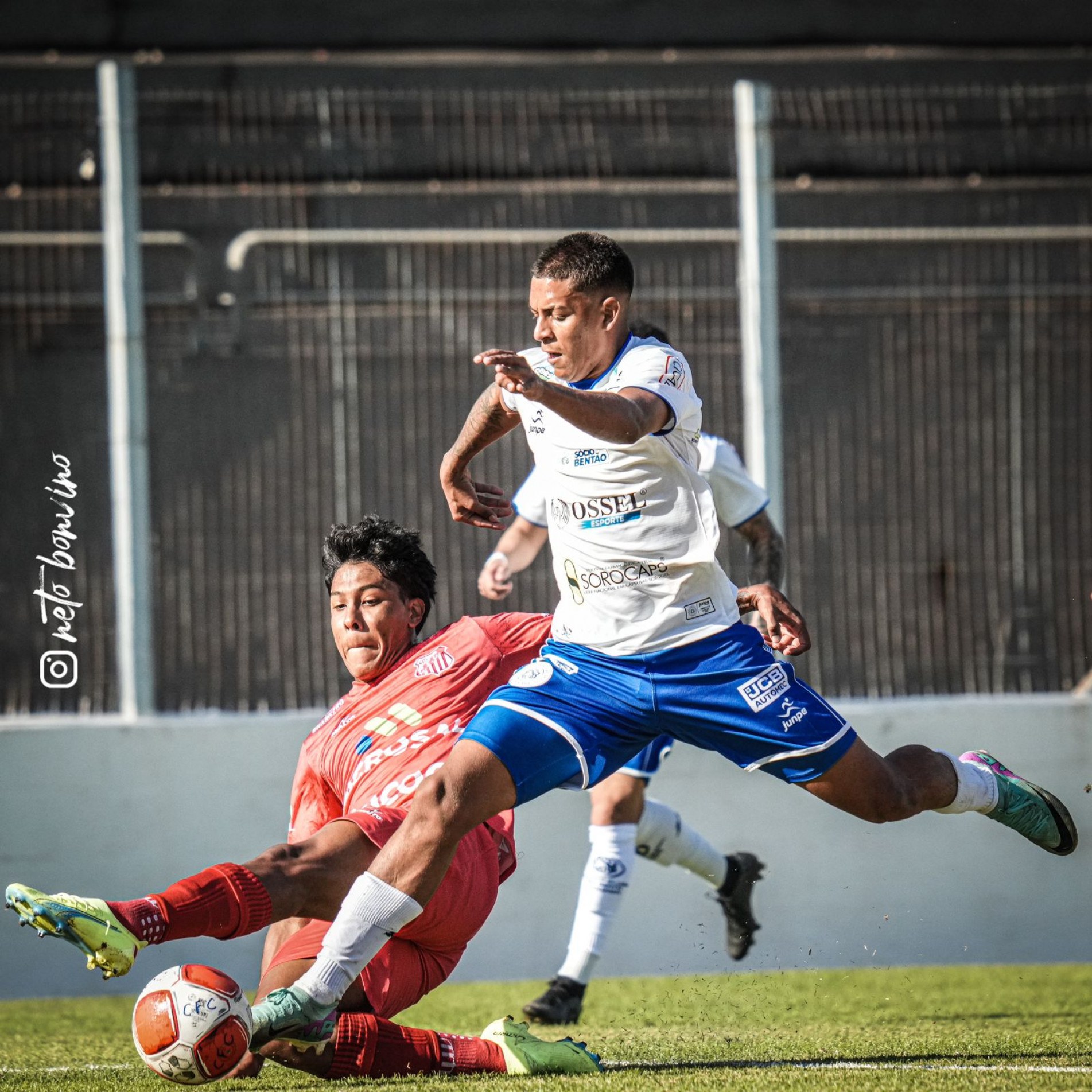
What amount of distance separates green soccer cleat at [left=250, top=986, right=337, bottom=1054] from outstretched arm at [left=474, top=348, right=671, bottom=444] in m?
1.37

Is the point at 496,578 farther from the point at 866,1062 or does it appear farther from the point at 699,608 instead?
the point at 866,1062

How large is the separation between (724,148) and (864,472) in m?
2.96

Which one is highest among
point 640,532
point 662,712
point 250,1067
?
point 640,532

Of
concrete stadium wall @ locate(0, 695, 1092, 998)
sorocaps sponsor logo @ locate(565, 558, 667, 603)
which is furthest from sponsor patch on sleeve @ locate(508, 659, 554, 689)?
concrete stadium wall @ locate(0, 695, 1092, 998)

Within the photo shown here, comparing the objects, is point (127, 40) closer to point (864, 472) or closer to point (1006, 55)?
point (1006, 55)

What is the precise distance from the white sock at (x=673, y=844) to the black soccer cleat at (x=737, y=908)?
0.07m

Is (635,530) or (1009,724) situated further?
(1009,724)

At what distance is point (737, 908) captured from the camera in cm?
595

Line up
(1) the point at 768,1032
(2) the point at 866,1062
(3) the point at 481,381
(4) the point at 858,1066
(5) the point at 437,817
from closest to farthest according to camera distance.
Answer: (5) the point at 437,817 → (4) the point at 858,1066 → (2) the point at 866,1062 → (1) the point at 768,1032 → (3) the point at 481,381

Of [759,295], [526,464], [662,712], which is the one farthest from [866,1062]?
[526,464]

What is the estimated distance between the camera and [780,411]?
6.57m

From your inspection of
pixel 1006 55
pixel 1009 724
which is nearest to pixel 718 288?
pixel 1009 724

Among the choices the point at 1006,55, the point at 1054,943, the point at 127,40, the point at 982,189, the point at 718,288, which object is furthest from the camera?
the point at 127,40

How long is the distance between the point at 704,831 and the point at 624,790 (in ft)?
3.39
